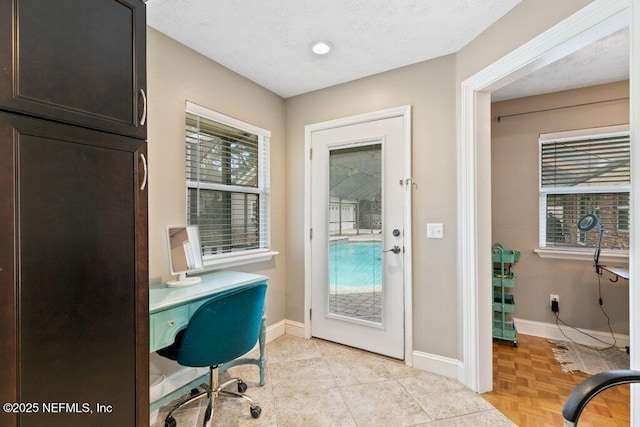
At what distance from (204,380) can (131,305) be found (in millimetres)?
1087

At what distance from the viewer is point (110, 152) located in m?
1.12

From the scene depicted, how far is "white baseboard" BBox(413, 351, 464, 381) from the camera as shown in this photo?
2.19m

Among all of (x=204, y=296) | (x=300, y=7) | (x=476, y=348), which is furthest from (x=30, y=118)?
(x=476, y=348)

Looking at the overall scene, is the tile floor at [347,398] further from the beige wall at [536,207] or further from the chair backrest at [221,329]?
the beige wall at [536,207]

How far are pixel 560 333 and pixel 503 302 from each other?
73cm

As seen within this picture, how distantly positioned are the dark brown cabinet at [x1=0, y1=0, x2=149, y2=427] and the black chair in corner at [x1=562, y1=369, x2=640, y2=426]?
151 cm

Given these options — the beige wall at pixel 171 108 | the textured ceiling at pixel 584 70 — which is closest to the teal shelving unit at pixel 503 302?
the textured ceiling at pixel 584 70

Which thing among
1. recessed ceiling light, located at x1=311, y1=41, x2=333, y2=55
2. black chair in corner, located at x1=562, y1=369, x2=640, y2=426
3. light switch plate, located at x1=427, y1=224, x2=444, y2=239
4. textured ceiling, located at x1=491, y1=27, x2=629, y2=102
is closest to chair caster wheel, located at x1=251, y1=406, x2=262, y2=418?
black chair in corner, located at x1=562, y1=369, x2=640, y2=426

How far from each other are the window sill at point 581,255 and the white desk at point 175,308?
9.43ft

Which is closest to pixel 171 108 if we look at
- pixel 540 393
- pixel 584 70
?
pixel 540 393

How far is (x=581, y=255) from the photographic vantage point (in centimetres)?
280

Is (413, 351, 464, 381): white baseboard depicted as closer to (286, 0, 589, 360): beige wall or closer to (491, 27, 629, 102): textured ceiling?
(286, 0, 589, 360): beige wall

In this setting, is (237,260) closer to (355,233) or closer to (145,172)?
(355,233)

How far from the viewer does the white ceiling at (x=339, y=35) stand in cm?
175
